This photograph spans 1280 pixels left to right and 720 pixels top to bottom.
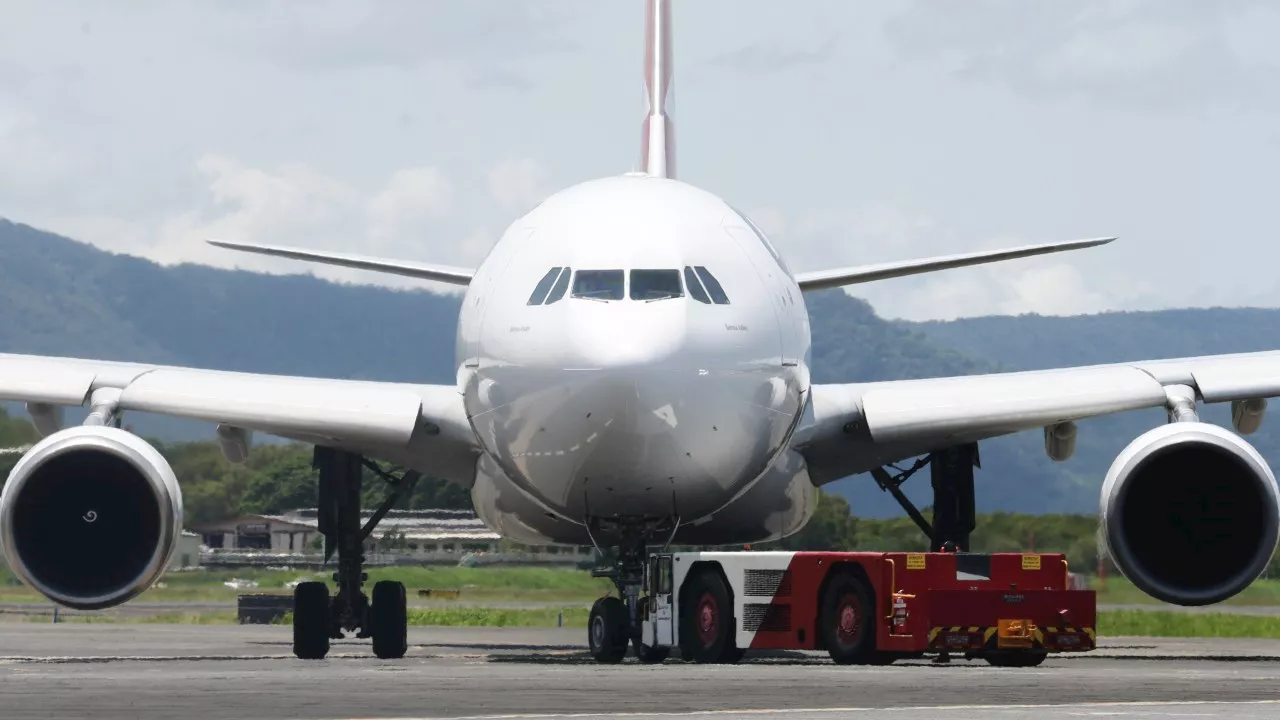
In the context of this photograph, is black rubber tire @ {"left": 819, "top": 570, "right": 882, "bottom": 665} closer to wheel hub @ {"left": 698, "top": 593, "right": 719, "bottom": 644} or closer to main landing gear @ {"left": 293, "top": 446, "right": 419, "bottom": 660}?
wheel hub @ {"left": 698, "top": 593, "right": 719, "bottom": 644}

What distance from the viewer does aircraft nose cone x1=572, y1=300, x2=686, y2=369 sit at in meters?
17.3

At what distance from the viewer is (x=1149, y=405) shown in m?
20.6

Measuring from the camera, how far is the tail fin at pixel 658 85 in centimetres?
2756

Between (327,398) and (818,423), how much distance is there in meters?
4.58

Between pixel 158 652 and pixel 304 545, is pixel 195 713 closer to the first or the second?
pixel 158 652

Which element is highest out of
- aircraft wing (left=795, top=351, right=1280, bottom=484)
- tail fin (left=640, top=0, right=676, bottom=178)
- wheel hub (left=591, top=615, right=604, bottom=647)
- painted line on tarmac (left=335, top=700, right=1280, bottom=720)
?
tail fin (left=640, top=0, right=676, bottom=178)

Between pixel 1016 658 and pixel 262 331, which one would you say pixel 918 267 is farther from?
pixel 262 331

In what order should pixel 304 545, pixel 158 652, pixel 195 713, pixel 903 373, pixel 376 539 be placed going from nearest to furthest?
1. pixel 195 713
2. pixel 158 652
3. pixel 376 539
4. pixel 304 545
5. pixel 903 373

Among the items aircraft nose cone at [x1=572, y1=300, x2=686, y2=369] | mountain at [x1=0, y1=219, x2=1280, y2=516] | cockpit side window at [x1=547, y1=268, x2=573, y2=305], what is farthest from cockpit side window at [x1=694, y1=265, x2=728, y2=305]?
mountain at [x1=0, y1=219, x2=1280, y2=516]

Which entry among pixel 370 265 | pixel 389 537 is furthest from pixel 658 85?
pixel 389 537

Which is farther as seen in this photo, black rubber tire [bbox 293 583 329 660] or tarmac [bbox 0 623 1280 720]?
black rubber tire [bbox 293 583 329 660]

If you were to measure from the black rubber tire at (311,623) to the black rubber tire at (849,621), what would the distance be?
498 cm

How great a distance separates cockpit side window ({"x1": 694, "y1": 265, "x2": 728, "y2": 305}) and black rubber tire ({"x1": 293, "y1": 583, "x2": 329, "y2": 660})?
5842 mm

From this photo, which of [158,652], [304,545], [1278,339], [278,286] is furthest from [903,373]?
[158,652]
